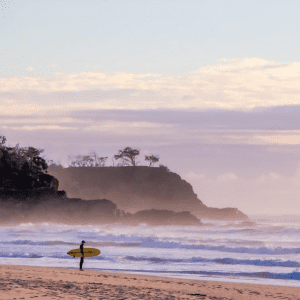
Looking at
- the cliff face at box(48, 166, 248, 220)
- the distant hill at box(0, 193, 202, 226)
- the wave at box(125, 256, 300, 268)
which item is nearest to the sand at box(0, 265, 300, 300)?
the wave at box(125, 256, 300, 268)

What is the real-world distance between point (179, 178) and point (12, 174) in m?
73.4

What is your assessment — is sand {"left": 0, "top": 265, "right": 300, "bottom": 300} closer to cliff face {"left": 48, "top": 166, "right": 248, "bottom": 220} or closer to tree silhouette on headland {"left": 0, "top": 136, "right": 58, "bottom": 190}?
tree silhouette on headland {"left": 0, "top": 136, "right": 58, "bottom": 190}

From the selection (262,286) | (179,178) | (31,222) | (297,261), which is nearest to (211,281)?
(262,286)

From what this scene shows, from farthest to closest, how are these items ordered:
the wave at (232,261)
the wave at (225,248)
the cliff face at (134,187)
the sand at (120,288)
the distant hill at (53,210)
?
the cliff face at (134,187), the distant hill at (53,210), the wave at (225,248), the wave at (232,261), the sand at (120,288)

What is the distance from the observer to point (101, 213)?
280 ft

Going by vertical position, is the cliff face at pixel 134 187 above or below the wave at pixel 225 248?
above

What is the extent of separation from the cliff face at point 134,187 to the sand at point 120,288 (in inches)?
4737

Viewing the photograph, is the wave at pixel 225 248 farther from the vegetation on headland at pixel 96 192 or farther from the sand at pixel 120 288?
the vegetation on headland at pixel 96 192

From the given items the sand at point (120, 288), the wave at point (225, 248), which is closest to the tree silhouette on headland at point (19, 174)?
the wave at point (225, 248)

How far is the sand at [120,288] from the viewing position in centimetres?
1086

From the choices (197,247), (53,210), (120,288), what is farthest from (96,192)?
(120,288)

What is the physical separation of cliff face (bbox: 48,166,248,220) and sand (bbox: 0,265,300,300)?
4737 inches

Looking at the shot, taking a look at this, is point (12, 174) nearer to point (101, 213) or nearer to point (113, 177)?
point (101, 213)

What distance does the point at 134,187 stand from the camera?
147250mm
